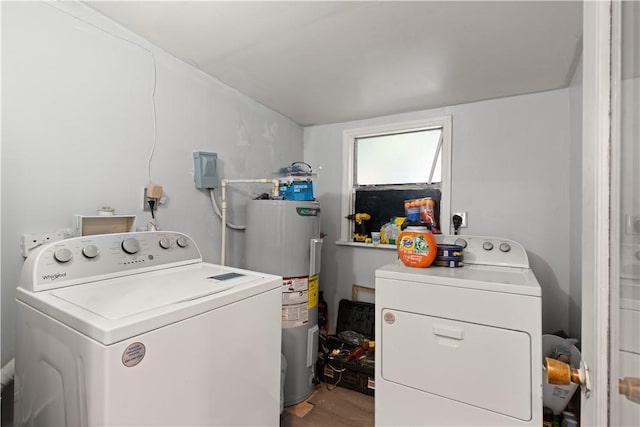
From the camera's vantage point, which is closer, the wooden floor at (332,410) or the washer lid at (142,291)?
A: the washer lid at (142,291)

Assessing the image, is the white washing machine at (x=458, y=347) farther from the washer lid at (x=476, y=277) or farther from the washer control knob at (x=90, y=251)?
the washer control knob at (x=90, y=251)

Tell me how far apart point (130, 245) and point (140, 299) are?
43 centimetres

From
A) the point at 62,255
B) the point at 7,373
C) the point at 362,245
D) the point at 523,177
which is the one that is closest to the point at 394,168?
the point at 362,245

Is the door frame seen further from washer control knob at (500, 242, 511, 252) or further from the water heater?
the water heater

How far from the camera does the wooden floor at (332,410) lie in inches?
71.4

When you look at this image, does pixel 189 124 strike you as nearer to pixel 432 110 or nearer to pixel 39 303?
pixel 39 303

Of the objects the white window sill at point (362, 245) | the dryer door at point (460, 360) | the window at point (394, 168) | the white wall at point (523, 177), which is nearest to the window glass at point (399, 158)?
the window at point (394, 168)

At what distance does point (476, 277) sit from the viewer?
144 centimetres

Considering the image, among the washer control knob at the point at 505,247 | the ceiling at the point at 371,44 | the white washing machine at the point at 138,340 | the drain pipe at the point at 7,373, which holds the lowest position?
the drain pipe at the point at 7,373

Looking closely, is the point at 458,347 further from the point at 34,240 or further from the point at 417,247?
the point at 34,240

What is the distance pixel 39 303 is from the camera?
0.91m

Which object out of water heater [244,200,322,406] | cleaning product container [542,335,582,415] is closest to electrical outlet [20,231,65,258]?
water heater [244,200,322,406]

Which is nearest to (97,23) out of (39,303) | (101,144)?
(101,144)

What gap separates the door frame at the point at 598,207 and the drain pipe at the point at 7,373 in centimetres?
177
